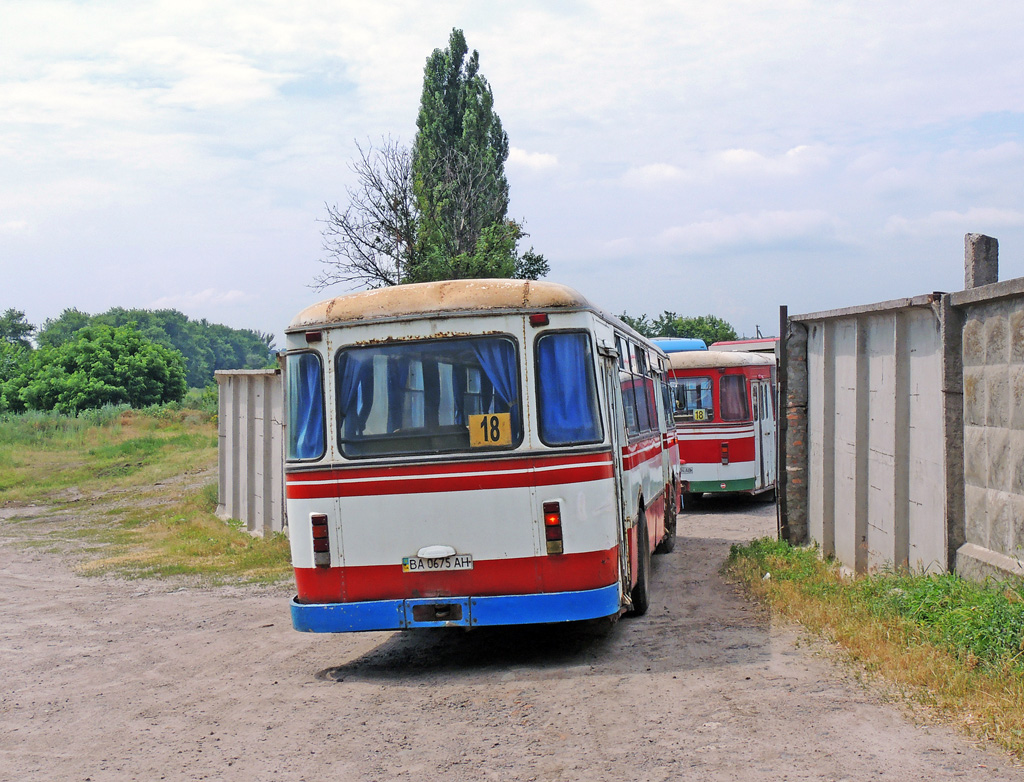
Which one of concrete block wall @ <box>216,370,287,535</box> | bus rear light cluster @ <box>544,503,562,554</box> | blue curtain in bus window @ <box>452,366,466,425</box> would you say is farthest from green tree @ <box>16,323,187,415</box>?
bus rear light cluster @ <box>544,503,562,554</box>

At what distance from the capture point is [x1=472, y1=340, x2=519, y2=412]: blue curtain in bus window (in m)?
7.27

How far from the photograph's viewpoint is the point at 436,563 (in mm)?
7258

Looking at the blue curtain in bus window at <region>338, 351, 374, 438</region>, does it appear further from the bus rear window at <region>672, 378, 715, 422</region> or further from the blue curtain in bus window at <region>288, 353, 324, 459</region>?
the bus rear window at <region>672, 378, 715, 422</region>

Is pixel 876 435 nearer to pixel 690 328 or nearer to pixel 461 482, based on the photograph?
pixel 461 482

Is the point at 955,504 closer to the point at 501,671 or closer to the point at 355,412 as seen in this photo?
the point at 501,671

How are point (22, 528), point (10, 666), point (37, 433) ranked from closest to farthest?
point (10, 666) < point (22, 528) < point (37, 433)

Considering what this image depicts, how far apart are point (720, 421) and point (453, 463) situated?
448 inches

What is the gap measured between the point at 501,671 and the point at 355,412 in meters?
2.12

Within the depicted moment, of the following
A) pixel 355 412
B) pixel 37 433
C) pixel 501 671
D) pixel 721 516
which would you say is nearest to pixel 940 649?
pixel 501 671

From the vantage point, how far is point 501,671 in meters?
7.32

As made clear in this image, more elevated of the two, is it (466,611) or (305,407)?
(305,407)

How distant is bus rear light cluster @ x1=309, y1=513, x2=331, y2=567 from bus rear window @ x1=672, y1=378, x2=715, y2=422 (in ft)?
36.8

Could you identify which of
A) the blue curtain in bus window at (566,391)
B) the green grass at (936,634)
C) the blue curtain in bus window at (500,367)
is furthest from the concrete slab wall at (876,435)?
the blue curtain in bus window at (500,367)

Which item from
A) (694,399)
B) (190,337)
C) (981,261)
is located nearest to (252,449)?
(694,399)
